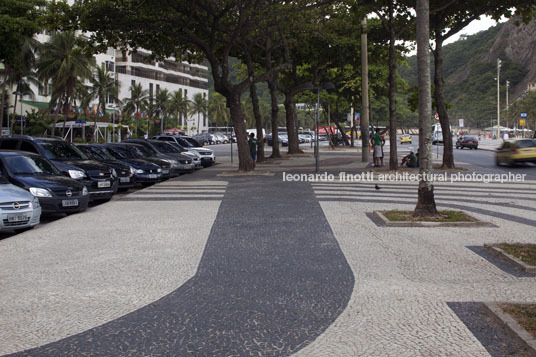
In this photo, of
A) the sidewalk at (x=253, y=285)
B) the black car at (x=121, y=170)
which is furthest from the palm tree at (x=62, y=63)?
the sidewalk at (x=253, y=285)

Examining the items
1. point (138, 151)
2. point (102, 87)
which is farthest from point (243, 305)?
point (102, 87)

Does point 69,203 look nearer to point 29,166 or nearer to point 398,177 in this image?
point 29,166

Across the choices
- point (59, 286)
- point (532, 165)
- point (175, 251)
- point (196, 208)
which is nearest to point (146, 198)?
point (196, 208)

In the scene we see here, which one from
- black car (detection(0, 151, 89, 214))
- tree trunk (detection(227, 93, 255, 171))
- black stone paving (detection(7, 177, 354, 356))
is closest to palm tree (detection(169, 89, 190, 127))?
tree trunk (detection(227, 93, 255, 171))

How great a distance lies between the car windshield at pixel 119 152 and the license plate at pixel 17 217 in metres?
10.8

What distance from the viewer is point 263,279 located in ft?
22.7

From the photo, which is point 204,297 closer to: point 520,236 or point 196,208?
point 520,236

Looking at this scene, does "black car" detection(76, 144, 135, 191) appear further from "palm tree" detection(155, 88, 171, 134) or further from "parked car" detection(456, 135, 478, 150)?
"palm tree" detection(155, 88, 171, 134)

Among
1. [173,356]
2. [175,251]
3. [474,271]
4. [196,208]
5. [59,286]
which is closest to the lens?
[173,356]

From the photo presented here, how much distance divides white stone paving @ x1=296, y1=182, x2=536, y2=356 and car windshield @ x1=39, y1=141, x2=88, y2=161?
26.5 ft

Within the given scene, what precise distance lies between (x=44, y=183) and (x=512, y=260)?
935cm

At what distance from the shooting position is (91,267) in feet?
25.3

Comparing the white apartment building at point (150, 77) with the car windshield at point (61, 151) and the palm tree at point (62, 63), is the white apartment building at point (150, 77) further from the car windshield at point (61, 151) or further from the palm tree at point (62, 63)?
the car windshield at point (61, 151)

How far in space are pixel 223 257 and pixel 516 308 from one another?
158 inches
